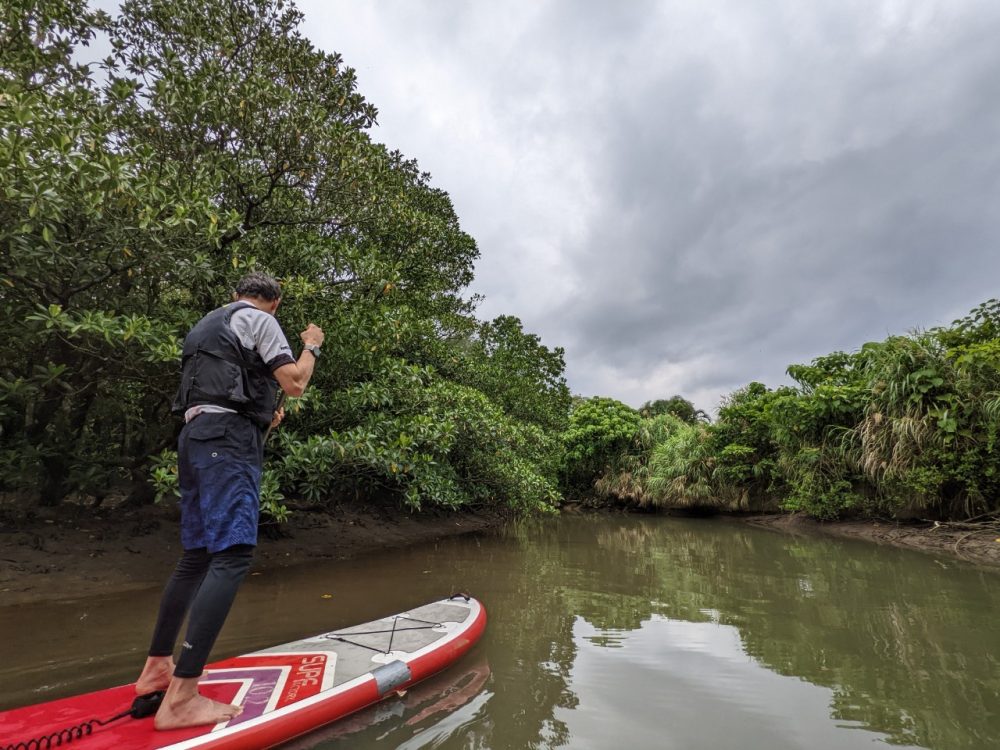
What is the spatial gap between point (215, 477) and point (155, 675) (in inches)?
36.1

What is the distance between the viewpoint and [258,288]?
8.07 feet

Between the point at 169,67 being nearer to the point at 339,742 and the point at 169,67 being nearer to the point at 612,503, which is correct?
the point at 339,742

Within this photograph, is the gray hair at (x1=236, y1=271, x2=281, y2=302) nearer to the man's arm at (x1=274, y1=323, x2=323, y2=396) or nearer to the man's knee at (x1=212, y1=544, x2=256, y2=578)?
the man's arm at (x1=274, y1=323, x2=323, y2=396)

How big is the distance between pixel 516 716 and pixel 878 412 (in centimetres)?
912

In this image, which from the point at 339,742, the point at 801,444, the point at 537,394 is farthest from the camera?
the point at 537,394

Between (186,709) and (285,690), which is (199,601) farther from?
(285,690)

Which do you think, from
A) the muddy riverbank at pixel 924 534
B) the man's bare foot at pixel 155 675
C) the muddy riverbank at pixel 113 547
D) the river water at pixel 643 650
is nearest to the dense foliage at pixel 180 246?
the muddy riverbank at pixel 113 547

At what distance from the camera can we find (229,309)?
7.62 feet

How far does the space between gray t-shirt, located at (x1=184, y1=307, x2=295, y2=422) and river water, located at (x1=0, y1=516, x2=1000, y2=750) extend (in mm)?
1604

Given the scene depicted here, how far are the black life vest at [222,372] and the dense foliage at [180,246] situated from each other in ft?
6.74

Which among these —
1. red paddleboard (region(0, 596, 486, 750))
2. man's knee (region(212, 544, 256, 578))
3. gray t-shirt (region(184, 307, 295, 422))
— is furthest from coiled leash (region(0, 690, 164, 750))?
gray t-shirt (region(184, 307, 295, 422))

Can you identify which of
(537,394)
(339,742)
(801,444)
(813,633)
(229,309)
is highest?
(537,394)

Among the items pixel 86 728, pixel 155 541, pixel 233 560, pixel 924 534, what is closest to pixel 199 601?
pixel 233 560

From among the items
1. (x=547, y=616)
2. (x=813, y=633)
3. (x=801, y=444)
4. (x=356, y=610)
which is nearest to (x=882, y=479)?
(x=801, y=444)
